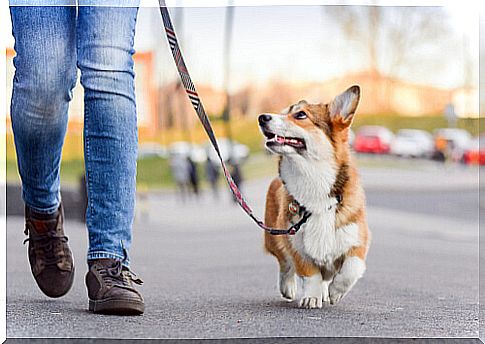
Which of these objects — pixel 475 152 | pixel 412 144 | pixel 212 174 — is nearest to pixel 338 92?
pixel 412 144

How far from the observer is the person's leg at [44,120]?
1473mm

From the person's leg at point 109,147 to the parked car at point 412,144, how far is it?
2.27 meters

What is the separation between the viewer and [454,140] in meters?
3.53

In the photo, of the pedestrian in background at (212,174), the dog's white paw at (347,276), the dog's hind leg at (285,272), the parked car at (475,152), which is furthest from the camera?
the pedestrian in background at (212,174)

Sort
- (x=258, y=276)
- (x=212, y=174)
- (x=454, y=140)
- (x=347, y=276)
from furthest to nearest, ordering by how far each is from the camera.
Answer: (x=212, y=174), (x=454, y=140), (x=258, y=276), (x=347, y=276)

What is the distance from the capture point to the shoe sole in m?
1.47

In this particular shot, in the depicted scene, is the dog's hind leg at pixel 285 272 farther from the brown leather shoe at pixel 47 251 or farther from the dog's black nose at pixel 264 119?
the brown leather shoe at pixel 47 251

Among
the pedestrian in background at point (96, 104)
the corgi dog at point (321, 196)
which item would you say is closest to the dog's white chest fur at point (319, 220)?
the corgi dog at point (321, 196)

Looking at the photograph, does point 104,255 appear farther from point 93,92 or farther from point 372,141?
point 372,141

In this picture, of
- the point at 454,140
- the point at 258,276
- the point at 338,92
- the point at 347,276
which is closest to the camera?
the point at 347,276

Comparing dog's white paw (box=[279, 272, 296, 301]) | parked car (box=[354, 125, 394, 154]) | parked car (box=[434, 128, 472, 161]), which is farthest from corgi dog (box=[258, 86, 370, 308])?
parked car (box=[354, 125, 394, 154])

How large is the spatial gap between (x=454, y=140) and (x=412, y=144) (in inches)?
8.2

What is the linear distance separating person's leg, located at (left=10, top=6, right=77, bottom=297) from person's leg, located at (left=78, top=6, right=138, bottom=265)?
→ 44 millimetres

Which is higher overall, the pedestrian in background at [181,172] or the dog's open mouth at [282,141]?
the dog's open mouth at [282,141]
